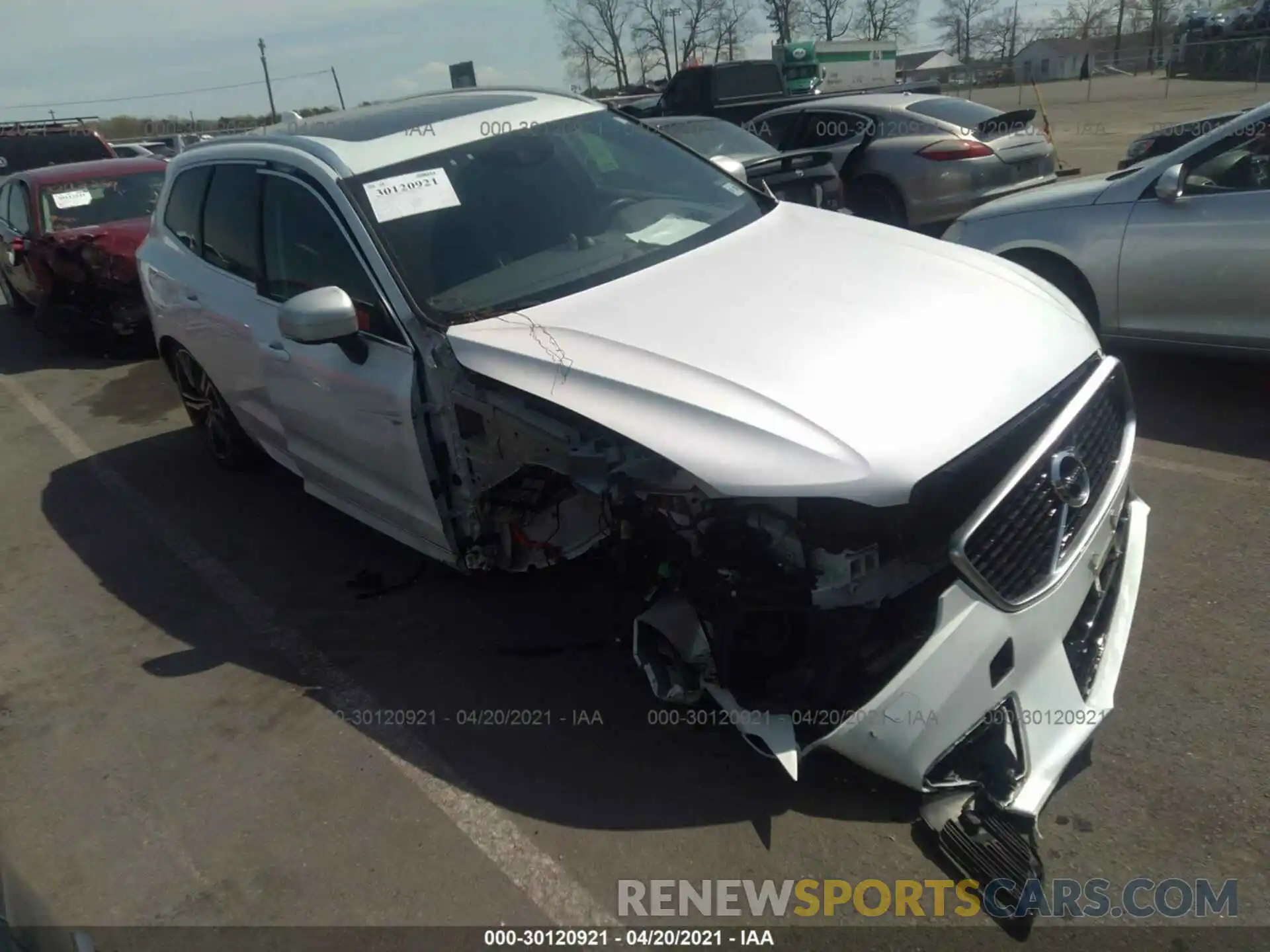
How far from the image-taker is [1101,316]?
538 cm

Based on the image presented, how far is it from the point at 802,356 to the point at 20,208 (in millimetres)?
10203

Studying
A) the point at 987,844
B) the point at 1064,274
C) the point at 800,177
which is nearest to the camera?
the point at 987,844

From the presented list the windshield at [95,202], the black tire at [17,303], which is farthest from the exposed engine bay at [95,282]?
the black tire at [17,303]

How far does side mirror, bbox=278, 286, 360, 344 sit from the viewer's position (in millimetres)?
3303

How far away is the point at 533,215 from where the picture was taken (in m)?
3.79

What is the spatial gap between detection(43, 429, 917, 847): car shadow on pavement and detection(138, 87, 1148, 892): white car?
0.29 m

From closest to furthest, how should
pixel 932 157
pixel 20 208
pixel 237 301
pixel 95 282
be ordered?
1. pixel 237 301
2. pixel 95 282
3. pixel 932 157
4. pixel 20 208

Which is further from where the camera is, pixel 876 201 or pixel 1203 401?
pixel 876 201

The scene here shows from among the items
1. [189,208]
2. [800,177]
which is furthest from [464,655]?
[800,177]

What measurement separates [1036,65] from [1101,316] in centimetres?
6804

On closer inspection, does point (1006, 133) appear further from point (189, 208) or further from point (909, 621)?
point (909, 621)

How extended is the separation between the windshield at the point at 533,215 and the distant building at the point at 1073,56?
5632 cm

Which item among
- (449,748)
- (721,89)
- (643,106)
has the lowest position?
(449,748)

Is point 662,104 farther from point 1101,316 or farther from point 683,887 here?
point 683,887
